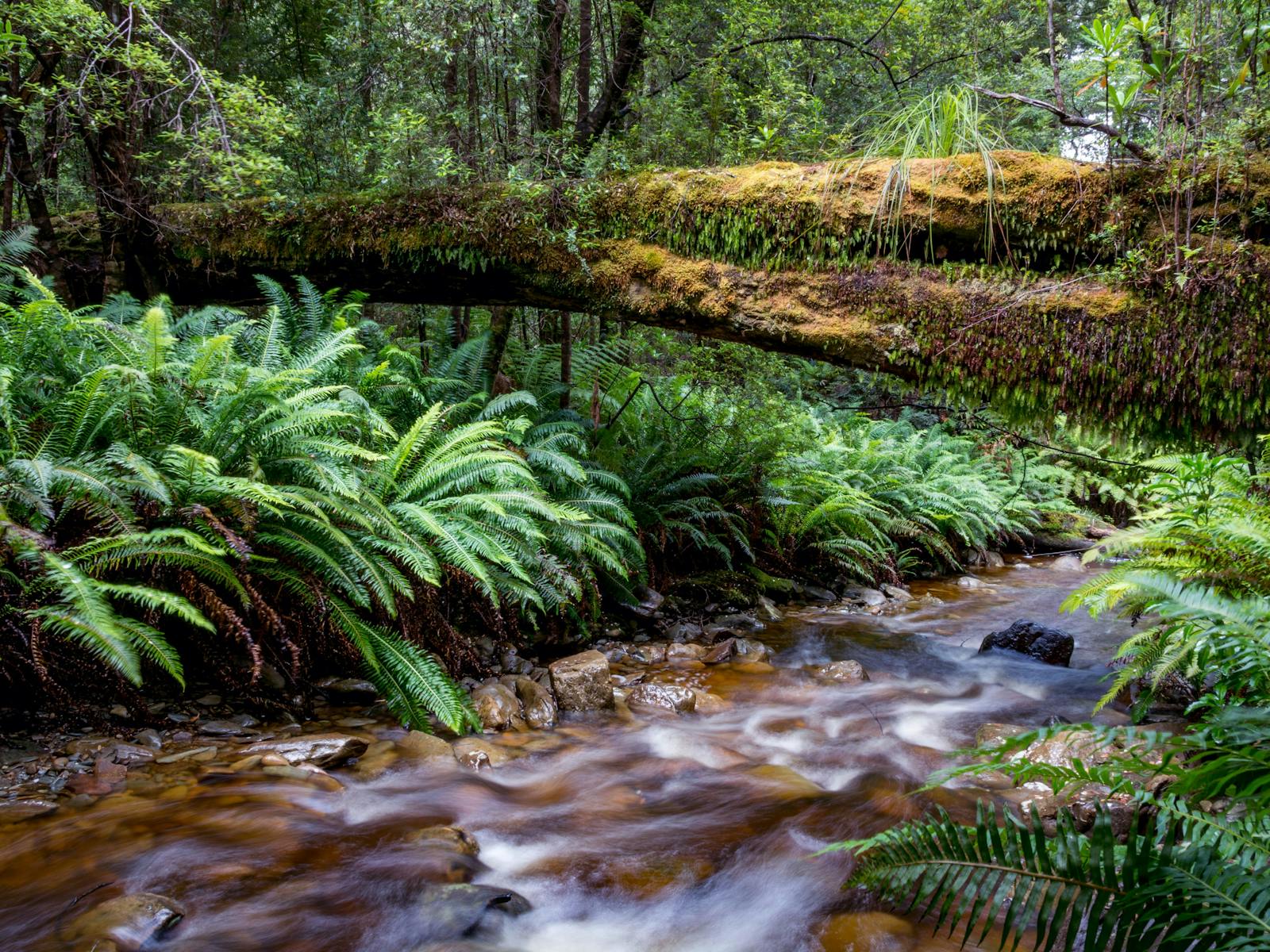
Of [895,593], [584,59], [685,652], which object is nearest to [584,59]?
[584,59]

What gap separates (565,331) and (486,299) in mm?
922

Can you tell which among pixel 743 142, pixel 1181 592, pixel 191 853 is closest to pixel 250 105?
pixel 743 142

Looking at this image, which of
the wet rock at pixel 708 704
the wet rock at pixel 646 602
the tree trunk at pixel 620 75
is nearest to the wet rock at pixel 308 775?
the wet rock at pixel 708 704

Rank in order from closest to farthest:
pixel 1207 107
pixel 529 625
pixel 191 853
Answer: pixel 191 853 → pixel 1207 107 → pixel 529 625

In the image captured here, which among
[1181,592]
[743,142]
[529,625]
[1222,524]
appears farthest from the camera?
[743,142]

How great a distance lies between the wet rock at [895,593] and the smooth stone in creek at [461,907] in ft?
18.9

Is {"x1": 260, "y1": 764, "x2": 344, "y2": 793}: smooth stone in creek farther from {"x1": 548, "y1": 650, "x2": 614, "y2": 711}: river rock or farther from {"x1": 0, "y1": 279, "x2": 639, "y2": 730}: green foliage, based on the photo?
{"x1": 548, "y1": 650, "x2": 614, "y2": 711}: river rock

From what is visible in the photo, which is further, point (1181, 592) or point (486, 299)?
point (486, 299)

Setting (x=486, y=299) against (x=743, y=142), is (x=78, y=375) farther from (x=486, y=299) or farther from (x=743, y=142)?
(x=743, y=142)

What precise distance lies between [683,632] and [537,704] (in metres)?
1.82

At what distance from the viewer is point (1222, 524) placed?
12.2 ft

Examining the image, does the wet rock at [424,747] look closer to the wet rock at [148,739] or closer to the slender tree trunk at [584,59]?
the wet rock at [148,739]

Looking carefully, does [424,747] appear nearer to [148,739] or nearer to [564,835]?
[564,835]

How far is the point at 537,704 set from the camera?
4.36 meters
